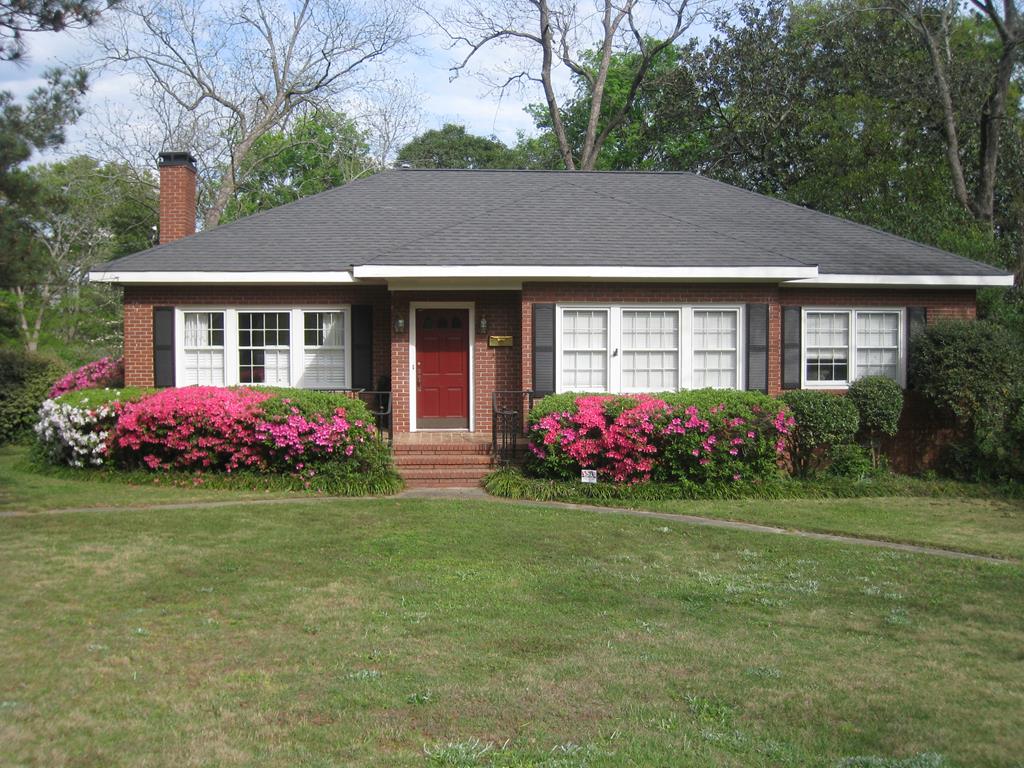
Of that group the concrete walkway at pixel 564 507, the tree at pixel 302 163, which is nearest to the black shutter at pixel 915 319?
the concrete walkway at pixel 564 507

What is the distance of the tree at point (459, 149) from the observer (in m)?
43.7

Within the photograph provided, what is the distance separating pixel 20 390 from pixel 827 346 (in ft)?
49.6

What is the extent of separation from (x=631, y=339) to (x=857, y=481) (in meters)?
3.88

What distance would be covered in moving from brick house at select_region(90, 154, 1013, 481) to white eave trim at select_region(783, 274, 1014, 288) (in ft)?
0.11

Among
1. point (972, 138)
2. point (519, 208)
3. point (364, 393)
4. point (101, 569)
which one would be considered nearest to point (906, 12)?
point (972, 138)

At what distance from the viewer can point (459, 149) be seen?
4478cm

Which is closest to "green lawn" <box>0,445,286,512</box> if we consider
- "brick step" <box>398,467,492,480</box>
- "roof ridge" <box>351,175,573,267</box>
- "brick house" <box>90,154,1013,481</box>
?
"brick step" <box>398,467,492,480</box>

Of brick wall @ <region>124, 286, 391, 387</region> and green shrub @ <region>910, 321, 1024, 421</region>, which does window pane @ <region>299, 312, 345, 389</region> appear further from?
green shrub @ <region>910, 321, 1024, 421</region>

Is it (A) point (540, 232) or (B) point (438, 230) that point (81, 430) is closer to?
(B) point (438, 230)

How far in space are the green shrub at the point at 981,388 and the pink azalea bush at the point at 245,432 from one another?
866 centimetres

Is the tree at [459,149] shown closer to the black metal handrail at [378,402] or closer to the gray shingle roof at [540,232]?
the gray shingle roof at [540,232]

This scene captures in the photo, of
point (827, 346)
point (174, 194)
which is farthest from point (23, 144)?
point (827, 346)

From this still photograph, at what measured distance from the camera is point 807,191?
23.9m

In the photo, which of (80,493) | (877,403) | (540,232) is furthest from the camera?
(540,232)
